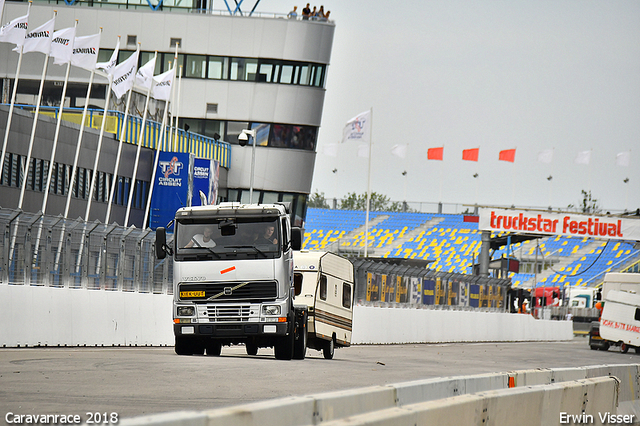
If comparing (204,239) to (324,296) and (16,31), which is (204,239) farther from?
(16,31)

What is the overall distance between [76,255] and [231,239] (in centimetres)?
509

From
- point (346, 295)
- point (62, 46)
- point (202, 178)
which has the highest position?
point (62, 46)

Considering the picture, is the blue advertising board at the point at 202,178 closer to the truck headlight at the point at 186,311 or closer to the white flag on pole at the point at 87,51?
the white flag on pole at the point at 87,51

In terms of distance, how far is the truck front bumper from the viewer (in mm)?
18578

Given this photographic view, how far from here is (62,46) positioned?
36656 millimetres

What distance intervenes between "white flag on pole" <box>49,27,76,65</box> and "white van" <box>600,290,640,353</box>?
22538 mm

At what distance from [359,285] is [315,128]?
31788 millimetres

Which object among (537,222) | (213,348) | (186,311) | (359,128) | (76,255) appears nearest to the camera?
(186,311)

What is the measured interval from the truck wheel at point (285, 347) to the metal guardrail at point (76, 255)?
4907mm

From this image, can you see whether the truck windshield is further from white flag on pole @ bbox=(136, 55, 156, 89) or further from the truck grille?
white flag on pole @ bbox=(136, 55, 156, 89)

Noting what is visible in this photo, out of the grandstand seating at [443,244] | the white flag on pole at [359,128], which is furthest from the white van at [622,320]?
the grandstand seating at [443,244]

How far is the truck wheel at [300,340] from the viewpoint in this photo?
1995 centimetres

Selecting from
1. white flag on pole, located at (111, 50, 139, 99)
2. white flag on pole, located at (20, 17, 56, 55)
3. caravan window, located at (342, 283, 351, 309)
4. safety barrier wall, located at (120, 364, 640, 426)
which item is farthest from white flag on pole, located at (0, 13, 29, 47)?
safety barrier wall, located at (120, 364, 640, 426)

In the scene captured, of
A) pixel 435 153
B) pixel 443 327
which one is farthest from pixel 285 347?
pixel 435 153
